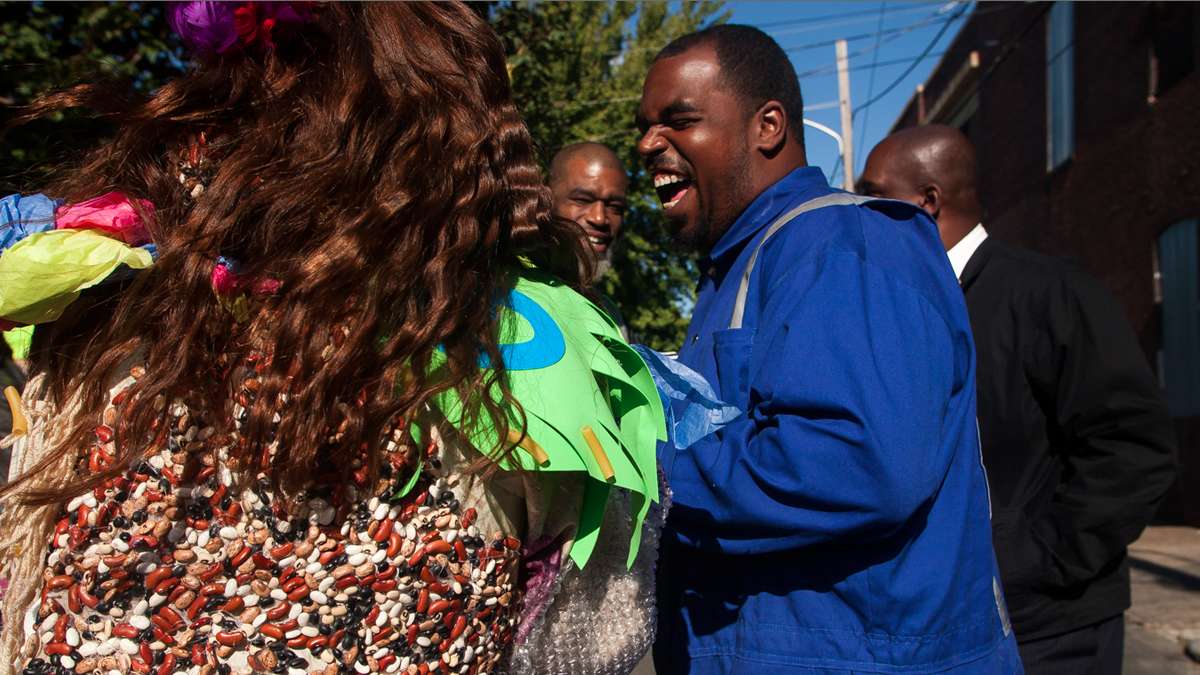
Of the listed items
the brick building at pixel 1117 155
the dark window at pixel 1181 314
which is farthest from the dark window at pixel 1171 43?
the dark window at pixel 1181 314

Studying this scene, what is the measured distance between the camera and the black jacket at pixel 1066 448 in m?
2.58

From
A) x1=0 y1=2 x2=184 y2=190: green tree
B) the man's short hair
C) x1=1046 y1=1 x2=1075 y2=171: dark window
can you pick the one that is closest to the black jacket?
the man's short hair

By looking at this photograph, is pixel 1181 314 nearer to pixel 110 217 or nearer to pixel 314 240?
pixel 314 240

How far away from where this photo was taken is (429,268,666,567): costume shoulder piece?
51.2 inches

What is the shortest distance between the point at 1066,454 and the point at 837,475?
4.98 ft

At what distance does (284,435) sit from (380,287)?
0.23 meters

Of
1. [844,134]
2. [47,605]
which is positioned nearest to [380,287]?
[47,605]

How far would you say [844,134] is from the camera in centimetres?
1866

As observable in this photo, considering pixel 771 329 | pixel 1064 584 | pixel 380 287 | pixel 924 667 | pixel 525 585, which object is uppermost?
pixel 380 287

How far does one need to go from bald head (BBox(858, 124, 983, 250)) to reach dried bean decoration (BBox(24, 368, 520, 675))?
92.8 inches

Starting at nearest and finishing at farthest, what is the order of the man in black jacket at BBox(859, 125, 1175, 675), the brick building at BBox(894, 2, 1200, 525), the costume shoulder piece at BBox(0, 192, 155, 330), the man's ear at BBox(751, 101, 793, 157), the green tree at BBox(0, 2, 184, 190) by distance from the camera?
the costume shoulder piece at BBox(0, 192, 155, 330) < the man's ear at BBox(751, 101, 793, 157) < the man in black jacket at BBox(859, 125, 1175, 675) < the green tree at BBox(0, 2, 184, 190) < the brick building at BBox(894, 2, 1200, 525)

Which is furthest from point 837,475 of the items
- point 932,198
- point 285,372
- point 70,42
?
point 70,42

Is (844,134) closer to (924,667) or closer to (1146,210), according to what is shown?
(1146,210)

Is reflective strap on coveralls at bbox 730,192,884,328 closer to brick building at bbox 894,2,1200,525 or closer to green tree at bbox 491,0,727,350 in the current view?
green tree at bbox 491,0,727,350
